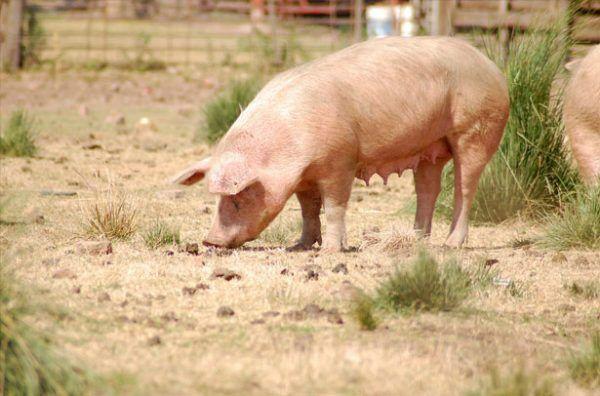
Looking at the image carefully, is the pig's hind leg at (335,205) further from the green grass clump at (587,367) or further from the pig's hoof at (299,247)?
the green grass clump at (587,367)

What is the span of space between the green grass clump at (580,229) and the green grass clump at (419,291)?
7.39ft

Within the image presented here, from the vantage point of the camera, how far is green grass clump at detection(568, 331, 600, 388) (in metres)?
4.89

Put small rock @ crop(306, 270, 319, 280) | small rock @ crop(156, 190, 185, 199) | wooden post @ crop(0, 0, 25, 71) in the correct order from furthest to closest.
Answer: wooden post @ crop(0, 0, 25, 71)
small rock @ crop(156, 190, 185, 199)
small rock @ crop(306, 270, 319, 280)

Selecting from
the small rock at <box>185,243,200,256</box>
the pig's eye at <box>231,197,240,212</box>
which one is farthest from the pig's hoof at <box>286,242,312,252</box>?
the small rock at <box>185,243,200,256</box>

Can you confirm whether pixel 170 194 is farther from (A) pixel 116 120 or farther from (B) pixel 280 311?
(A) pixel 116 120

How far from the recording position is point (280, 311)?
5.82 meters

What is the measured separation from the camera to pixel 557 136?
30.4ft

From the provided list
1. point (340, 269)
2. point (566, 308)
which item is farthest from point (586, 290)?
point (340, 269)

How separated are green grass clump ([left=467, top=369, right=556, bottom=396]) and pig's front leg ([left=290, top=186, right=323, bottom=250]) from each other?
3.47 metres

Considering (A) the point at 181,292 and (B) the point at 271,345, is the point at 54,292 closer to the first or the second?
(A) the point at 181,292

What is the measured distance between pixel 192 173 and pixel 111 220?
31.1 inches

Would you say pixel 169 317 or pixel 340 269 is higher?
pixel 169 317

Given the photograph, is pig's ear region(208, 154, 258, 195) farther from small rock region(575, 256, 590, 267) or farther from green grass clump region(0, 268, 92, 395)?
green grass clump region(0, 268, 92, 395)

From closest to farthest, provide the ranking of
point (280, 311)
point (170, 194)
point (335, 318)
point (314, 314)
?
point (335, 318) → point (314, 314) → point (280, 311) → point (170, 194)
